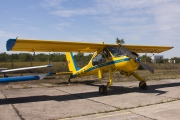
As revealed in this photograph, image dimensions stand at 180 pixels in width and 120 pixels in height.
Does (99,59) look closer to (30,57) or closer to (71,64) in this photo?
(71,64)

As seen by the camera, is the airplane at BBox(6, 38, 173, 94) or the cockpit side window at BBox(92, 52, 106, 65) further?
the cockpit side window at BBox(92, 52, 106, 65)

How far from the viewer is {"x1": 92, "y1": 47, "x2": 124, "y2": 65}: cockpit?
37.0 ft

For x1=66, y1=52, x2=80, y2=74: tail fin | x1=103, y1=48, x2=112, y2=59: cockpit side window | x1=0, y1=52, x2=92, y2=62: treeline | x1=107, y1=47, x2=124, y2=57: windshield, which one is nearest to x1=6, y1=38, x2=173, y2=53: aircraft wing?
x1=103, y1=48, x2=112, y2=59: cockpit side window

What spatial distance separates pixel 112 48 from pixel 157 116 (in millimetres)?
6036

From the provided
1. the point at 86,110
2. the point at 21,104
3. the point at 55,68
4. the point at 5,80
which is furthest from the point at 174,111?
the point at 55,68

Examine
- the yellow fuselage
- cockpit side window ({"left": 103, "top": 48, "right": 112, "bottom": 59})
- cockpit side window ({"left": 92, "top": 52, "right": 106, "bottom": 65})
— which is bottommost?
the yellow fuselage

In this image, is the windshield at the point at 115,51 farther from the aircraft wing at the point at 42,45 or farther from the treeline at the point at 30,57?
the treeline at the point at 30,57

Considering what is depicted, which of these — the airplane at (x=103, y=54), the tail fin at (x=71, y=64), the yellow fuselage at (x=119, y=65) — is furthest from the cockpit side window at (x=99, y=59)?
the tail fin at (x=71, y=64)

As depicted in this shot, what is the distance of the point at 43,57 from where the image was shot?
33.7m

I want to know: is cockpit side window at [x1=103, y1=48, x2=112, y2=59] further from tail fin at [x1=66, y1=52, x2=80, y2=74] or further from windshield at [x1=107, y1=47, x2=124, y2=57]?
tail fin at [x1=66, y1=52, x2=80, y2=74]

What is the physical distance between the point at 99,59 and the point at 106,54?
0.60 metres

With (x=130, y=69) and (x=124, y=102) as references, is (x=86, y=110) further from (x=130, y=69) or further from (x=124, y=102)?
(x=130, y=69)

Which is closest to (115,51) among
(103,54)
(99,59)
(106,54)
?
(106,54)

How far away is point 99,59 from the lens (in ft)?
40.2
